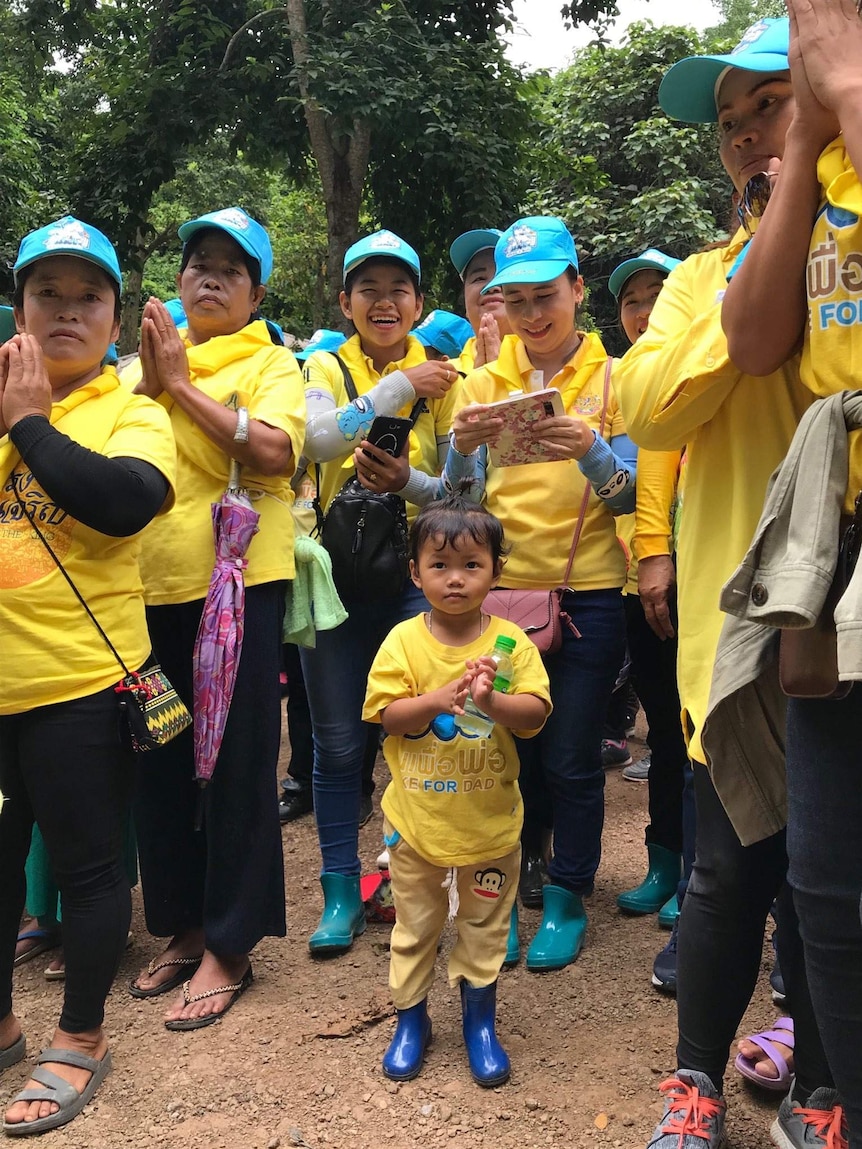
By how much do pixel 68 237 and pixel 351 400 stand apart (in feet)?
3.42

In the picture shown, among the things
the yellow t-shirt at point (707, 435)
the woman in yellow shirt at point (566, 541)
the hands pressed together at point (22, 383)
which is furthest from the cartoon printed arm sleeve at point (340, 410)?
the yellow t-shirt at point (707, 435)

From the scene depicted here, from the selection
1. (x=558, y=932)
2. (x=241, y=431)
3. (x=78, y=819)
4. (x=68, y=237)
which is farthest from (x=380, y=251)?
(x=558, y=932)

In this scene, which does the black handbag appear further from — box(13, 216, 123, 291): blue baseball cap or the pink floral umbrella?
box(13, 216, 123, 291): blue baseball cap

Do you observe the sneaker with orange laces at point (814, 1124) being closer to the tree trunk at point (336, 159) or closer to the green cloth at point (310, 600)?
the green cloth at point (310, 600)

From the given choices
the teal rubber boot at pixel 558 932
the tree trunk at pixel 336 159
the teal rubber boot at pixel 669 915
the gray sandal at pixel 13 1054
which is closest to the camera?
the gray sandal at pixel 13 1054

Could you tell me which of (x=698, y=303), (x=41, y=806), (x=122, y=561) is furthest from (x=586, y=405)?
(x=41, y=806)

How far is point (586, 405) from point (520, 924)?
1.76 metres

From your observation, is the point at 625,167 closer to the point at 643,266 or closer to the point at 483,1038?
the point at 643,266

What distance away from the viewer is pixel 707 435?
2059mm

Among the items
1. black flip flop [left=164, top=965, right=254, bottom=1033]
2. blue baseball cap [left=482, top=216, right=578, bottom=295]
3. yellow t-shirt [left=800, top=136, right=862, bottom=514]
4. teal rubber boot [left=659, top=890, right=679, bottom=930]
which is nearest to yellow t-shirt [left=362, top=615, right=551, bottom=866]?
black flip flop [left=164, top=965, right=254, bottom=1033]

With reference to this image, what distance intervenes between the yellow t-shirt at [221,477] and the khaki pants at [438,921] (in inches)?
38.6

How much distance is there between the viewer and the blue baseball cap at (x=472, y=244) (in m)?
4.48

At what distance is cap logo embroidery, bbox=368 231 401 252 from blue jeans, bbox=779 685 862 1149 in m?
2.38

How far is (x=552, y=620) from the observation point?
2.96 metres
